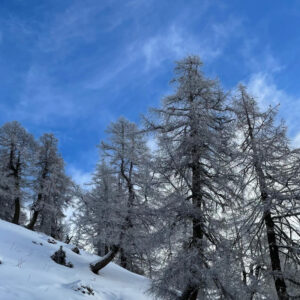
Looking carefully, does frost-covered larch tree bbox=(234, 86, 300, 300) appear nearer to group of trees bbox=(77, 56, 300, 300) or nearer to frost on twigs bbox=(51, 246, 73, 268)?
group of trees bbox=(77, 56, 300, 300)

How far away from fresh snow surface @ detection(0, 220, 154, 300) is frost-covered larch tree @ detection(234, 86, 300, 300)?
3727 millimetres

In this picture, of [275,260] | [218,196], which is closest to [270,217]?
[275,260]

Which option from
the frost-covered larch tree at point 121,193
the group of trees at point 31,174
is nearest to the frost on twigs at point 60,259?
the frost-covered larch tree at point 121,193

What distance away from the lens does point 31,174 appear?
21.7 meters

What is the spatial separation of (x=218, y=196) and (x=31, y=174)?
60.0 feet

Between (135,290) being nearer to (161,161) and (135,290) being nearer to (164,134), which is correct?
(161,161)

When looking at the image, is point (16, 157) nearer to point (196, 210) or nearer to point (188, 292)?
point (196, 210)

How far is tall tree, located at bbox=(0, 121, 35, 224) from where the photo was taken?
812 inches

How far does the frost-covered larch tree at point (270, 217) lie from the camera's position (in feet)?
21.5

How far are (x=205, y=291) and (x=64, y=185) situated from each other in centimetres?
1954

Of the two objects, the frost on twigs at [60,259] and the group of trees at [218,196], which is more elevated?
the group of trees at [218,196]

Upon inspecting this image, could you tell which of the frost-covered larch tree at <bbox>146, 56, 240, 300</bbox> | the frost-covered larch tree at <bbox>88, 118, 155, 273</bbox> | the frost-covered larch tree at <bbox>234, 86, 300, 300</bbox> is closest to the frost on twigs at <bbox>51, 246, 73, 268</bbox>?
the frost-covered larch tree at <bbox>88, 118, 155, 273</bbox>

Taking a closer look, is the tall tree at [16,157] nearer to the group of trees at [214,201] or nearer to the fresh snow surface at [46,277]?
the fresh snow surface at [46,277]

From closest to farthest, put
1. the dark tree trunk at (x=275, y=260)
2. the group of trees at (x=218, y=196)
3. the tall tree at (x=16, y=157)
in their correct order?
1. the dark tree trunk at (x=275, y=260)
2. the group of trees at (x=218, y=196)
3. the tall tree at (x=16, y=157)
